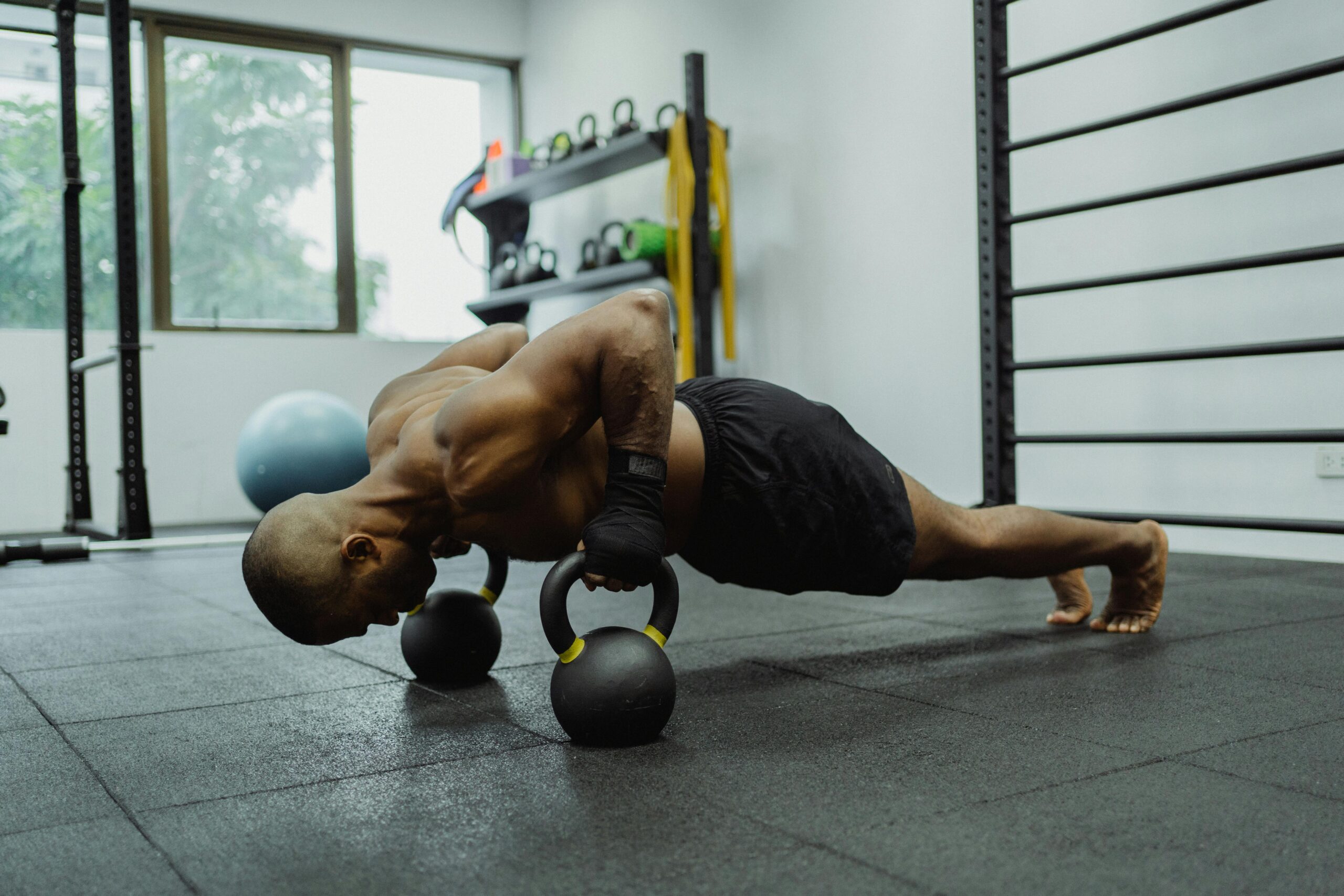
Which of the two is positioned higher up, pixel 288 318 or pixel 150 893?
pixel 288 318

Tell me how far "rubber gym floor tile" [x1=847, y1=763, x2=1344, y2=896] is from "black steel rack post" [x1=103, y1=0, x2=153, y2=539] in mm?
3989

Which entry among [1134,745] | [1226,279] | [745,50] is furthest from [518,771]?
[745,50]

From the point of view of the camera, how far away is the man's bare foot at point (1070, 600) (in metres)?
2.33

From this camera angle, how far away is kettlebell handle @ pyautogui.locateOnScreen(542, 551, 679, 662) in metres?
1.42

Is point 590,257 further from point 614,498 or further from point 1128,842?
point 1128,842

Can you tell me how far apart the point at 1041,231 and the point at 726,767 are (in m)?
3.13

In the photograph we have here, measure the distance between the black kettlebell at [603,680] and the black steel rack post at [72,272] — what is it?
3935mm

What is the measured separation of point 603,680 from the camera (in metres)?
1.44

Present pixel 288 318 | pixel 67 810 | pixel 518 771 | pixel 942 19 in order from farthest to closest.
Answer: pixel 288 318 < pixel 942 19 < pixel 518 771 < pixel 67 810

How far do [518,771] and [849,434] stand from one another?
2.75 feet

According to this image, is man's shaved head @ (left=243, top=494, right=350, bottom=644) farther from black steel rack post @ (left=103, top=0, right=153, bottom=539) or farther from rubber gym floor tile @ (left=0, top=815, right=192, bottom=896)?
black steel rack post @ (left=103, top=0, right=153, bottom=539)

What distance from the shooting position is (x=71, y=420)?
15.6 ft

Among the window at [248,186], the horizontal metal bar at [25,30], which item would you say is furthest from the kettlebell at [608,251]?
the horizontal metal bar at [25,30]

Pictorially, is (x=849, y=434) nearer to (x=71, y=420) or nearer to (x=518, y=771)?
(x=518, y=771)
